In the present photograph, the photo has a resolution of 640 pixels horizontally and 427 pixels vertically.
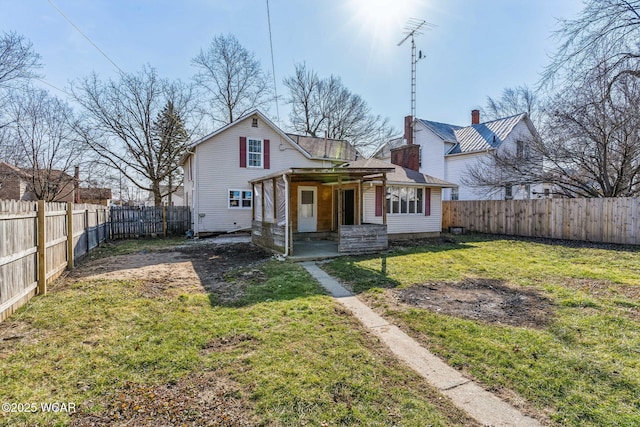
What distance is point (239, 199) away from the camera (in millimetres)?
15688

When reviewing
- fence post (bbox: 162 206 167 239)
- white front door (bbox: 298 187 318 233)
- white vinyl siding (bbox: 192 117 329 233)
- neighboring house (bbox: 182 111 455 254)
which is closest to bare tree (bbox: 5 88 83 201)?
fence post (bbox: 162 206 167 239)

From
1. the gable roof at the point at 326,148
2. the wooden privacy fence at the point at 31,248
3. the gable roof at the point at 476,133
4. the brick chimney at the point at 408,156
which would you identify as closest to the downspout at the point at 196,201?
the gable roof at the point at 326,148

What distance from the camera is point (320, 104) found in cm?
2889

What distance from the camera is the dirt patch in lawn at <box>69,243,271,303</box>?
6172mm

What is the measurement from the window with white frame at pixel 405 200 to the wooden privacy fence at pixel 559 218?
4.51 meters

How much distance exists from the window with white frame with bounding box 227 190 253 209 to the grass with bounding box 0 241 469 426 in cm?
A: 1037

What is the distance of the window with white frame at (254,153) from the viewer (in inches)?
621

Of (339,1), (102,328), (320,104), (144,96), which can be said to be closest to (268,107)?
(320,104)

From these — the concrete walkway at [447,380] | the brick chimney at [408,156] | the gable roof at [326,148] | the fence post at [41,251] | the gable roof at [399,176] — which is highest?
the gable roof at [326,148]

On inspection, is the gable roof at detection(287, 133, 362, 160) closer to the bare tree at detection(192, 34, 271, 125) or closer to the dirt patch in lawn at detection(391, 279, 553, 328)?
the bare tree at detection(192, 34, 271, 125)

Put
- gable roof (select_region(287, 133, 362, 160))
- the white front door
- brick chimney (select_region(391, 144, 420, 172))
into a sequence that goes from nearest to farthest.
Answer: the white front door → brick chimney (select_region(391, 144, 420, 172)) → gable roof (select_region(287, 133, 362, 160))

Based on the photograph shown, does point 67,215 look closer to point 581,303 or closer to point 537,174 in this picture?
point 581,303

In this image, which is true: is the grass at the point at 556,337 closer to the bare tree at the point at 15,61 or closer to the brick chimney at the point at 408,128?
the bare tree at the point at 15,61

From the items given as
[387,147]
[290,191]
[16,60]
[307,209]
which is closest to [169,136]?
[16,60]
